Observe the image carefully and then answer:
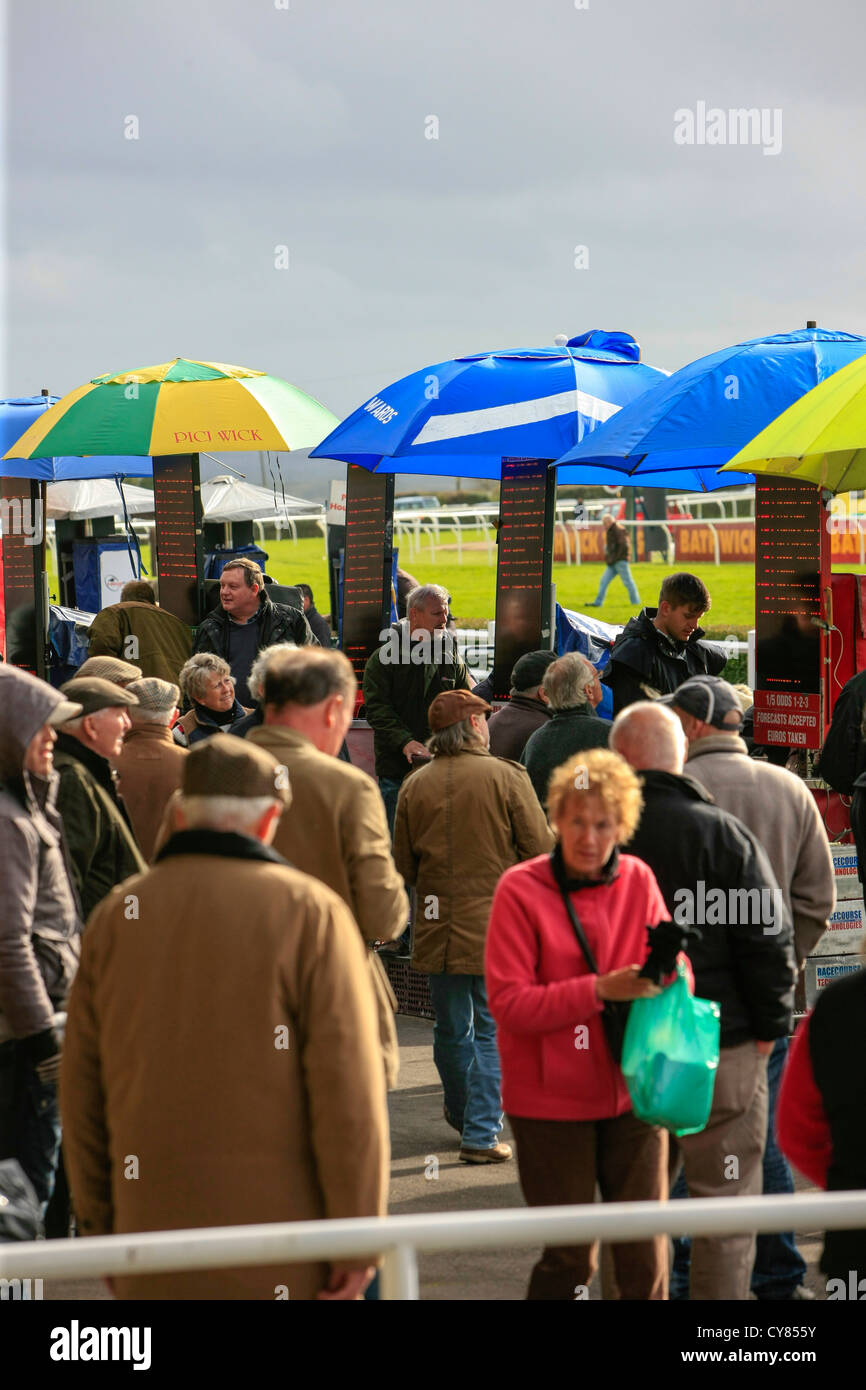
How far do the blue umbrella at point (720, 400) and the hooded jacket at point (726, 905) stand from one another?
14.3ft

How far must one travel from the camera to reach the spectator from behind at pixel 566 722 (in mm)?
6945

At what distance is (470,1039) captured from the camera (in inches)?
264

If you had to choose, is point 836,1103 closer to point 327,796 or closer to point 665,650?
point 327,796

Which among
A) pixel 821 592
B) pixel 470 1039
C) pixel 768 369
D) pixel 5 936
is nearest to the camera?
pixel 5 936

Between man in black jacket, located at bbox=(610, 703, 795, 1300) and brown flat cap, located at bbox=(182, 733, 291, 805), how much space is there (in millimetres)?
1563

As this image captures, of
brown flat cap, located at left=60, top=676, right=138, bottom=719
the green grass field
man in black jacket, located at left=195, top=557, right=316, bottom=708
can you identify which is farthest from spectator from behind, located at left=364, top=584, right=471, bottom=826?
the green grass field

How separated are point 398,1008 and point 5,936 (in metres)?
4.41

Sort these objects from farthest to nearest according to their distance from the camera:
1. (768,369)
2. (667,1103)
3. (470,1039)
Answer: (768,369), (470,1039), (667,1103)

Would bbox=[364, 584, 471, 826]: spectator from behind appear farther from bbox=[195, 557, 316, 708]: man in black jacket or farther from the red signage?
the red signage

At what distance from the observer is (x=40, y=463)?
1652 centimetres

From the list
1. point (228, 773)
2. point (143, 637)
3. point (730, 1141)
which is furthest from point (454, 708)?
point (143, 637)

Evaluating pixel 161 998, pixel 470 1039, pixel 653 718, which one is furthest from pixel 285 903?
pixel 470 1039

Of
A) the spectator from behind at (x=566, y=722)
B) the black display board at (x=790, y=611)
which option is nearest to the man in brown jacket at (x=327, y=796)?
the spectator from behind at (x=566, y=722)
